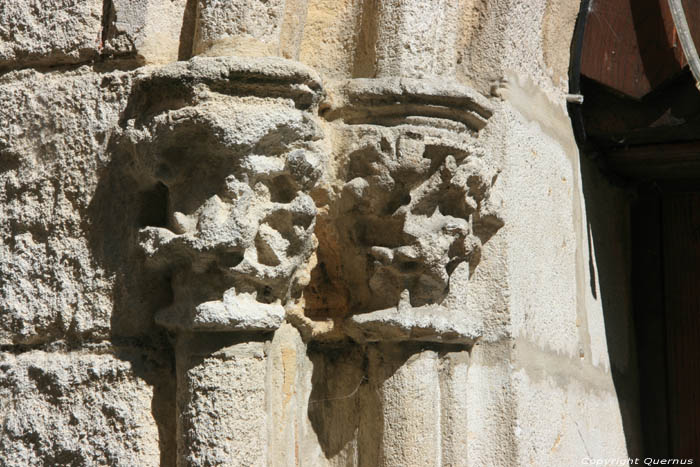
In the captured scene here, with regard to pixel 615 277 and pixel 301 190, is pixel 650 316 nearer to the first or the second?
pixel 615 277

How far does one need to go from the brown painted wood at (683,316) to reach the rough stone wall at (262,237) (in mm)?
682

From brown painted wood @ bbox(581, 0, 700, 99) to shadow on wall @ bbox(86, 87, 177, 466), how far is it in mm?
1066

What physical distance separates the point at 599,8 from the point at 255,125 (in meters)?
1.02

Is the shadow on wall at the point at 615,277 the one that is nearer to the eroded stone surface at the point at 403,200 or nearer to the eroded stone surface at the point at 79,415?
the eroded stone surface at the point at 403,200

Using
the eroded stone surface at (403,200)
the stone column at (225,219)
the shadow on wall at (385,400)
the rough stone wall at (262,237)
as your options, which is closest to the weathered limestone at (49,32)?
the rough stone wall at (262,237)

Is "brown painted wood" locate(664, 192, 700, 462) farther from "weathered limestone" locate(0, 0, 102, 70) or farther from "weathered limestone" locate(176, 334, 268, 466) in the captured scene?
"weathered limestone" locate(0, 0, 102, 70)

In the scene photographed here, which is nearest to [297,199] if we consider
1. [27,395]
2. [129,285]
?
[129,285]

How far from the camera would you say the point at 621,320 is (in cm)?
247

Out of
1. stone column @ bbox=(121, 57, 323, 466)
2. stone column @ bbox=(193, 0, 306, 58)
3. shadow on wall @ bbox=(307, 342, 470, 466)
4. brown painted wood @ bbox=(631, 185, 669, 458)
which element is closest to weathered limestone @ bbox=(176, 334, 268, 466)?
stone column @ bbox=(121, 57, 323, 466)

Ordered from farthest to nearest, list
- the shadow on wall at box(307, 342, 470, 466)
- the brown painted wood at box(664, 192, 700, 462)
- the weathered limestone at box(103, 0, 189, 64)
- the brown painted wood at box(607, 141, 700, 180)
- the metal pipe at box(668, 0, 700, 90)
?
1. the brown painted wood at box(664, 192, 700, 462)
2. the brown painted wood at box(607, 141, 700, 180)
3. the metal pipe at box(668, 0, 700, 90)
4. the shadow on wall at box(307, 342, 470, 466)
5. the weathered limestone at box(103, 0, 189, 64)

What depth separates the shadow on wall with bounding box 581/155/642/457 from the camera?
235 cm

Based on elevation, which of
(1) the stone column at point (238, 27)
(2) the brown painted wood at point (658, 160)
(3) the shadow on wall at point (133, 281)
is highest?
(2) the brown painted wood at point (658, 160)

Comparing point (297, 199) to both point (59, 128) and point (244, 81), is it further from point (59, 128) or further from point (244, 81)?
point (59, 128)

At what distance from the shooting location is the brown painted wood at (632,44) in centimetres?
223
